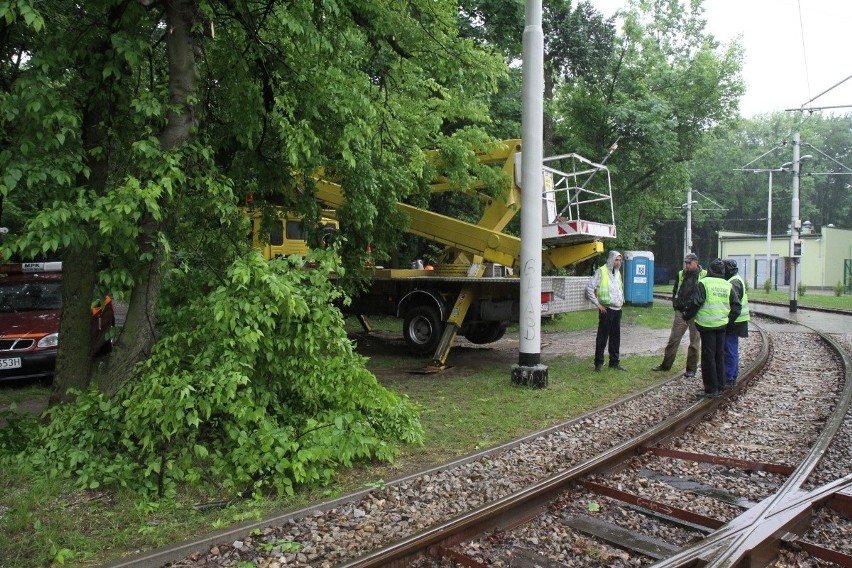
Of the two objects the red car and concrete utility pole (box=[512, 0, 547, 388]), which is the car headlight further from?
concrete utility pole (box=[512, 0, 547, 388])

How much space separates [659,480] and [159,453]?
406 centimetres

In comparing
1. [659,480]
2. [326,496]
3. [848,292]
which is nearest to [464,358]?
[659,480]

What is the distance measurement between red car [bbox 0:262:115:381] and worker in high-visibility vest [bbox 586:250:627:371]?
687 centimetres

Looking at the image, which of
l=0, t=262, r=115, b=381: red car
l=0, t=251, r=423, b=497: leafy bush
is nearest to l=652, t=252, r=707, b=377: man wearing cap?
l=0, t=251, r=423, b=497: leafy bush

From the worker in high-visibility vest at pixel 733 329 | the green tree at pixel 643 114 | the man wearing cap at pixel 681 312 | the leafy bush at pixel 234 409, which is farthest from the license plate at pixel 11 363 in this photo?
the green tree at pixel 643 114

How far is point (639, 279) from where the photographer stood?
25219 mm

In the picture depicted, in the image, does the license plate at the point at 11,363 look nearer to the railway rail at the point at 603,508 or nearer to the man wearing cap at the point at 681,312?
the railway rail at the point at 603,508

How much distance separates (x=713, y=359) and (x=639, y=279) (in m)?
17.7

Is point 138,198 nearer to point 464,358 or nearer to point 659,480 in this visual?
point 659,480

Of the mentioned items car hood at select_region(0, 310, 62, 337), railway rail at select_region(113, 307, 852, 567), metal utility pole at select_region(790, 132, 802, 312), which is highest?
metal utility pole at select_region(790, 132, 802, 312)

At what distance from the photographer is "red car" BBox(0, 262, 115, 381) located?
8.84 m

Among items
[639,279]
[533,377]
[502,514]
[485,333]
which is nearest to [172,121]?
[502,514]

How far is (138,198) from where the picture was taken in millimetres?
4703

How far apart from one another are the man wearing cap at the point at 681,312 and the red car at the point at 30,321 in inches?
302
